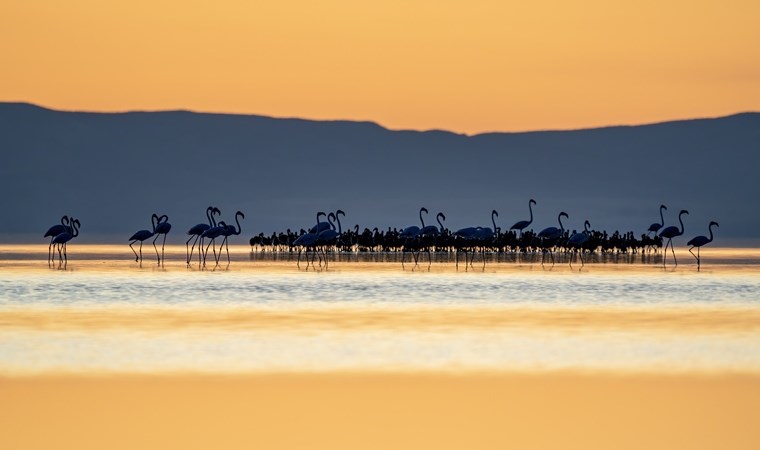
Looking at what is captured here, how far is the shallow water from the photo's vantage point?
11.8 m

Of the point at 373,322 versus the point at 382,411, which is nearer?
the point at 382,411

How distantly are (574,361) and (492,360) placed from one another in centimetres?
78

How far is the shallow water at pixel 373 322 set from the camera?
11789mm

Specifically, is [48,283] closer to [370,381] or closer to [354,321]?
[354,321]

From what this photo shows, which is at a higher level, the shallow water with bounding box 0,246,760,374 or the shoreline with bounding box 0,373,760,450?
the shallow water with bounding box 0,246,760,374

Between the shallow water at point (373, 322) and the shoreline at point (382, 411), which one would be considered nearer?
the shoreline at point (382, 411)

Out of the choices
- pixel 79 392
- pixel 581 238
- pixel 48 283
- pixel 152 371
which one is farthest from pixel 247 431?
pixel 581 238

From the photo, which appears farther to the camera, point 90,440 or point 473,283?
point 473,283

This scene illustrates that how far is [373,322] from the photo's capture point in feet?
51.6

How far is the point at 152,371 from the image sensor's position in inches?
434

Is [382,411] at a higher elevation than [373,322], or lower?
lower

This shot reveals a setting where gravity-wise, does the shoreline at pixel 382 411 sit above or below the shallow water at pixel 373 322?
below

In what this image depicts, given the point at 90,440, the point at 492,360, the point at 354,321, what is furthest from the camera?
the point at 354,321

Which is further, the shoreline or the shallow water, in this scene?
the shallow water
